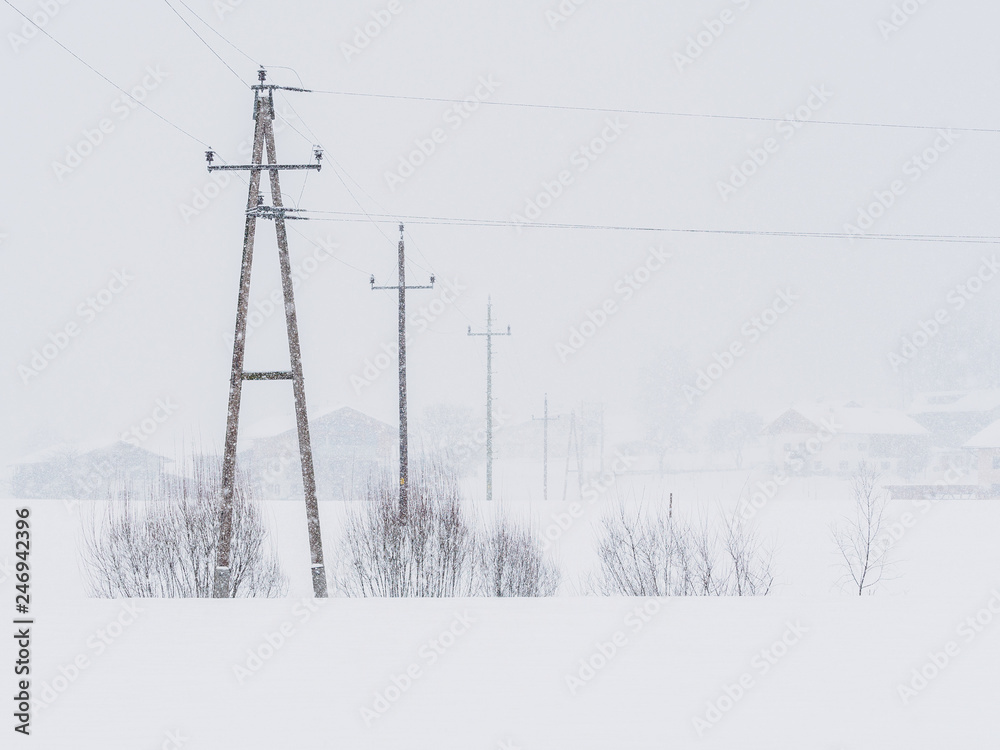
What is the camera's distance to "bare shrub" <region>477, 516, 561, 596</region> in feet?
39.7

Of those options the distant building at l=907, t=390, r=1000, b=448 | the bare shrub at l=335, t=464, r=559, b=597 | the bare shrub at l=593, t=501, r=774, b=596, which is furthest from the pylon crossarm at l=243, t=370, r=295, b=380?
the distant building at l=907, t=390, r=1000, b=448

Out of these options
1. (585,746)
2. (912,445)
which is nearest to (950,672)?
(585,746)

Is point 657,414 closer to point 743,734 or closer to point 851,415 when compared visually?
point 851,415

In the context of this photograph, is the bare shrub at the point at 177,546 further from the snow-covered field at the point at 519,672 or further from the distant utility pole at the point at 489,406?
the distant utility pole at the point at 489,406

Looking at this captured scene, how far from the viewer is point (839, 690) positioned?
6766 millimetres

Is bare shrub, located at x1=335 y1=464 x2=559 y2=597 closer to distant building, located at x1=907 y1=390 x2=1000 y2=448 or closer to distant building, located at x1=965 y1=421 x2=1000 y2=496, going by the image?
distant building, located at x1=965 y1=421 x2=1000 y2=496

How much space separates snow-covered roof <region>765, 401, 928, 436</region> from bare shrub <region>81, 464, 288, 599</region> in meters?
48.1

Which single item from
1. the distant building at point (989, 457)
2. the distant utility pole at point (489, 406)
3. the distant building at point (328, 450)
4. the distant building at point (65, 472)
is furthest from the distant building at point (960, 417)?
the distant building at point (65, 472)

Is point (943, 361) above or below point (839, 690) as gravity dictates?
above

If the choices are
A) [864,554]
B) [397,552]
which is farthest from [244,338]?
[864,554]

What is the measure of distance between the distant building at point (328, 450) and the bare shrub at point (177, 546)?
109 feet

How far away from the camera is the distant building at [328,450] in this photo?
1793 inches

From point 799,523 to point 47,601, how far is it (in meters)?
17.9

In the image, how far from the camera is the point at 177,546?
1139 cm
